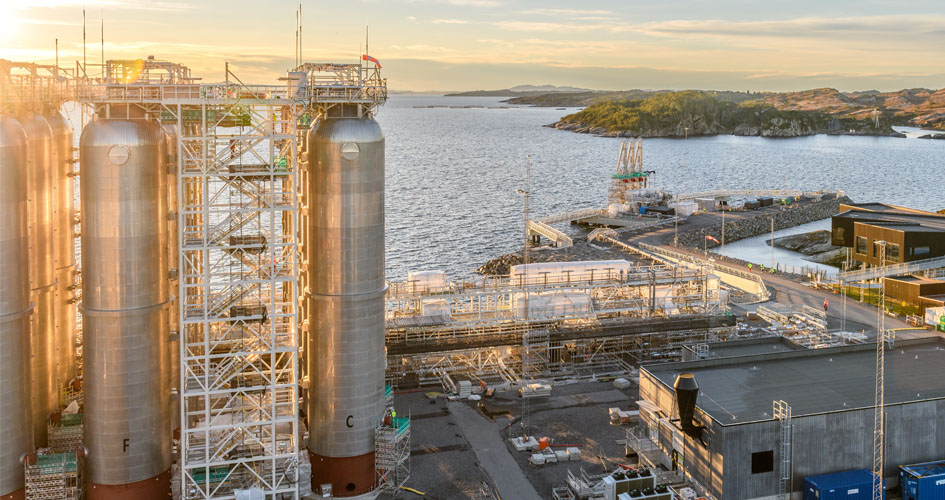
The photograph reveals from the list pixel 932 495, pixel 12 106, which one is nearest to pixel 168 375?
pixel 12 106

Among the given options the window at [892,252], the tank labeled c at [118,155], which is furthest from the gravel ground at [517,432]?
the window at [892,252]

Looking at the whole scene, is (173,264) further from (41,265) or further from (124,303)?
(41,265)

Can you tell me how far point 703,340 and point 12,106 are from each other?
46.0m

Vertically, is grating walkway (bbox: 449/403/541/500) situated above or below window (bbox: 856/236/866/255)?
below

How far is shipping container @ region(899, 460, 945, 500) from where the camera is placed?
125 ft

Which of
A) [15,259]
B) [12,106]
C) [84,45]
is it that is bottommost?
[15,259]

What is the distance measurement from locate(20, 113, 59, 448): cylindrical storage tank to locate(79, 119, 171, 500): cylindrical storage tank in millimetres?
3637

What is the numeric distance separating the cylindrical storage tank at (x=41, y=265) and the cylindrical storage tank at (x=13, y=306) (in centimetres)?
152

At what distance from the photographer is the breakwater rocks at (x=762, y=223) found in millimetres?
115875

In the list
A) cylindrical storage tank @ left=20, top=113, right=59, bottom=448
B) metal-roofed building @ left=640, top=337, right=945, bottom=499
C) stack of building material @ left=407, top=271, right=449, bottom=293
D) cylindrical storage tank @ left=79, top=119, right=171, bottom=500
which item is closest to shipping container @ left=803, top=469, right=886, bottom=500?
metal-roofed building @ left=640, top=337, right=945, bottom=499

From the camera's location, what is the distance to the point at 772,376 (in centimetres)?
4616

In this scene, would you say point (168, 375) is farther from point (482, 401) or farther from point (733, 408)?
point (733, 408)

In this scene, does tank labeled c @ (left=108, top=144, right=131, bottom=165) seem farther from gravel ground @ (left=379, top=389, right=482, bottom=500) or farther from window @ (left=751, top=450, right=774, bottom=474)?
window @ (left=751, top=450, right=774, bottom=474)

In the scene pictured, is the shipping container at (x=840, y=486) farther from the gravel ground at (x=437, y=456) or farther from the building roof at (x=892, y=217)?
the building roof at (x=892, y=217)
